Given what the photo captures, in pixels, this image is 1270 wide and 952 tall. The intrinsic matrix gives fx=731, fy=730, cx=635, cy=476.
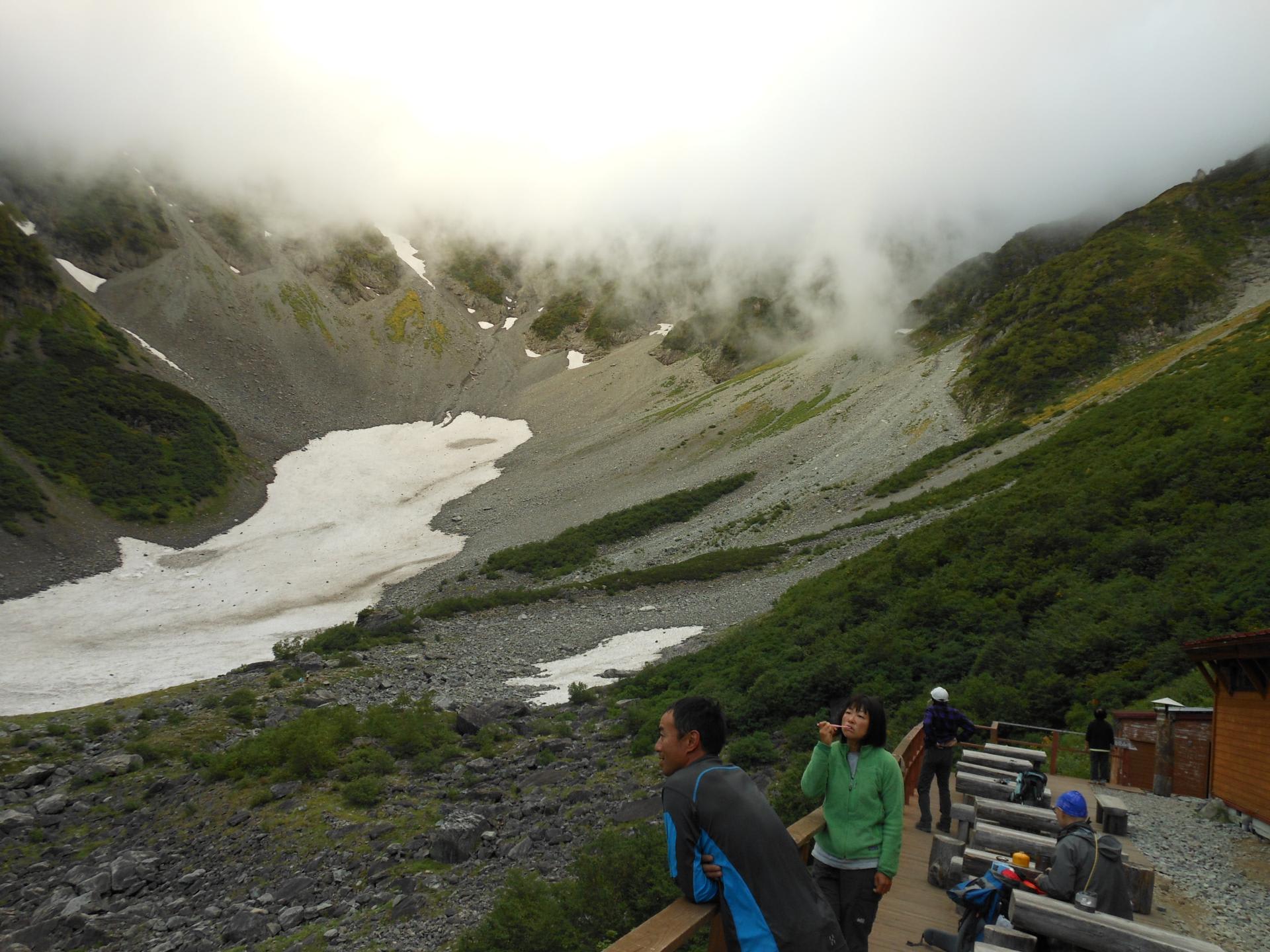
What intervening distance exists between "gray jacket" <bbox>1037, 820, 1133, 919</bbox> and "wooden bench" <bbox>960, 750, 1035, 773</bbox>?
376cm

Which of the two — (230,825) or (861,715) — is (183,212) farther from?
(861,715)

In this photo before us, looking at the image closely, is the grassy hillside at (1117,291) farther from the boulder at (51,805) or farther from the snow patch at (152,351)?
the snow patch at (152,351)

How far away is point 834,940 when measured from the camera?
9.25ft

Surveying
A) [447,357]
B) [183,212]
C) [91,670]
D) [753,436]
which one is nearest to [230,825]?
[91,670]

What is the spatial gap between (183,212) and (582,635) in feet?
314

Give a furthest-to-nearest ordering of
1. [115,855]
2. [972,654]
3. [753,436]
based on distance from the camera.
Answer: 1. [753,436]
2. [972,654]
3. [115,855]

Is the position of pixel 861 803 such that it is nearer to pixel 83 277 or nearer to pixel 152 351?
pixel 152 351

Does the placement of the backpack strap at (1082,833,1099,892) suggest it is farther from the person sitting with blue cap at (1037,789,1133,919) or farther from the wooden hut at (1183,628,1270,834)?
the wooden hut at (1183,628,1270,834)

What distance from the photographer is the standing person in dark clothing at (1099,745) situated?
11.0 m

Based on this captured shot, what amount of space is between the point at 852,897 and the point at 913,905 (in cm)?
230

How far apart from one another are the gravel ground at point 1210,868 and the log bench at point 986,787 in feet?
3.92

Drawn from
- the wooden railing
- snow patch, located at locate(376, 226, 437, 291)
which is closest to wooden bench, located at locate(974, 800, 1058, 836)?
the wooden railing

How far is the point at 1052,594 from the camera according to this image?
1733 centimetres

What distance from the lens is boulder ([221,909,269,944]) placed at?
10.7m
